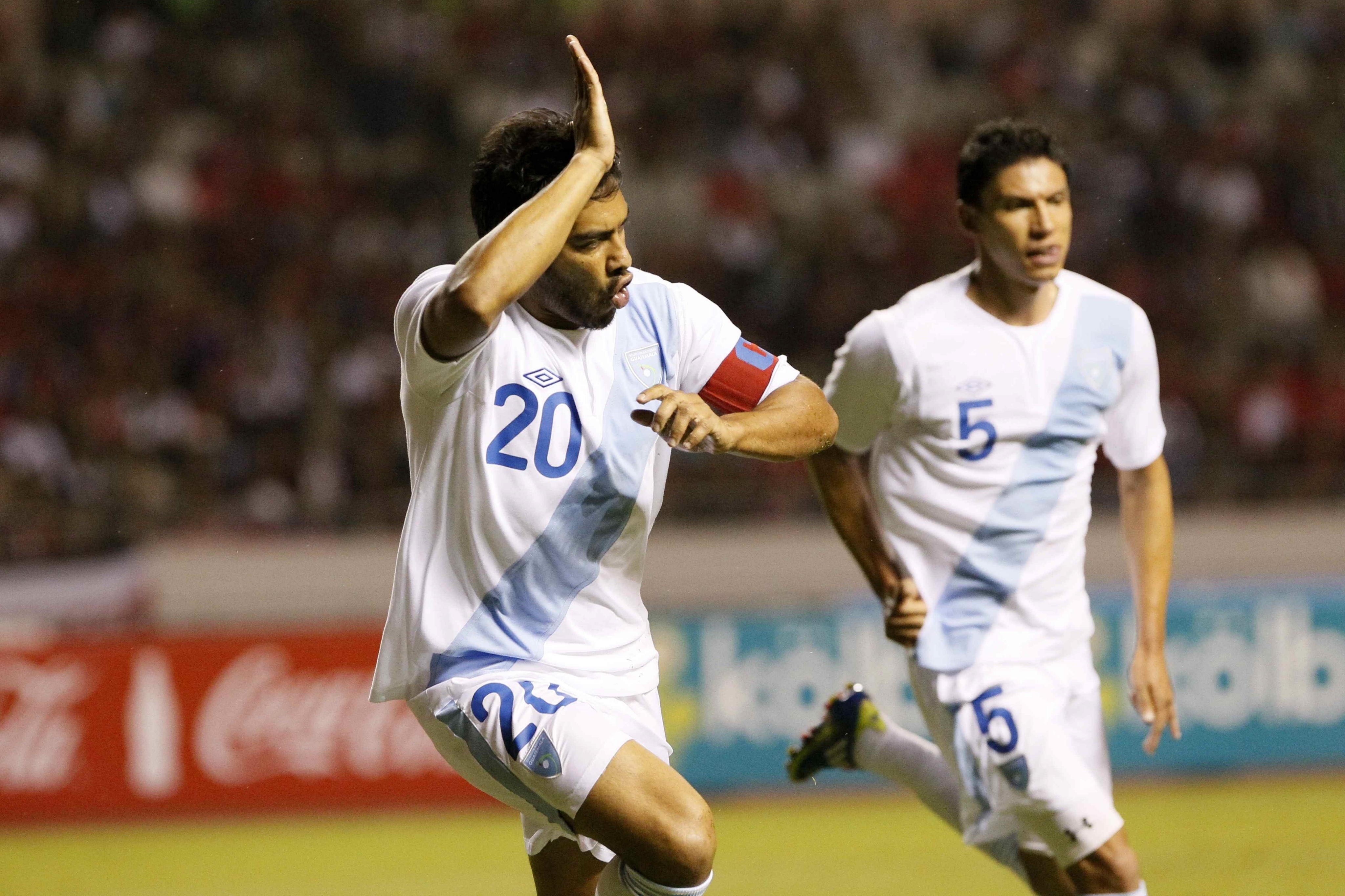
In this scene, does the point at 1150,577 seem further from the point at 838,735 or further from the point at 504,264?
the point at 504,264

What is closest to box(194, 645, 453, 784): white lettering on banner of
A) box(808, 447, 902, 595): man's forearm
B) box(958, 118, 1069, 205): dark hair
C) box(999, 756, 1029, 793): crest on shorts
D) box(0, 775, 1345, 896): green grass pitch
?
box(0, 775, 1345, 896): green grass pitch

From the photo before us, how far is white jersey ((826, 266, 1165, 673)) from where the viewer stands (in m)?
4.54

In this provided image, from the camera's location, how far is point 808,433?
3.51 metres

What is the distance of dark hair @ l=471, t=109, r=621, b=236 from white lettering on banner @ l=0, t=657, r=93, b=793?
632 centimetres

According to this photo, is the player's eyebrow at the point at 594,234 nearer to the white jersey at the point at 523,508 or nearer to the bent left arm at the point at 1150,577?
the white jersey at the point at 523,508

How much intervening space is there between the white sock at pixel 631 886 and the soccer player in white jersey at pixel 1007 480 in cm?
128

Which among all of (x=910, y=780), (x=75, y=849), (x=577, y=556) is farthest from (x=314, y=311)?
(x=577, y=556)

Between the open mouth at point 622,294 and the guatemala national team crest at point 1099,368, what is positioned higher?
the open mouth at point 622,294

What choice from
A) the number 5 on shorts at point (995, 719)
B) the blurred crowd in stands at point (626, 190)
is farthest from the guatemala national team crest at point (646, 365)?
the blurred crowd in stands at point (626, 190)

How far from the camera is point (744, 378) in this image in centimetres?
375

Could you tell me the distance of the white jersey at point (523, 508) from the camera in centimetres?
354

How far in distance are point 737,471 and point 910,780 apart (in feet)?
17.5

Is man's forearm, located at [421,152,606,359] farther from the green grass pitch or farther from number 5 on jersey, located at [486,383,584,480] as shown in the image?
the green grass pitch

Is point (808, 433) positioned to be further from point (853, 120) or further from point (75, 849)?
point (853, 120)
